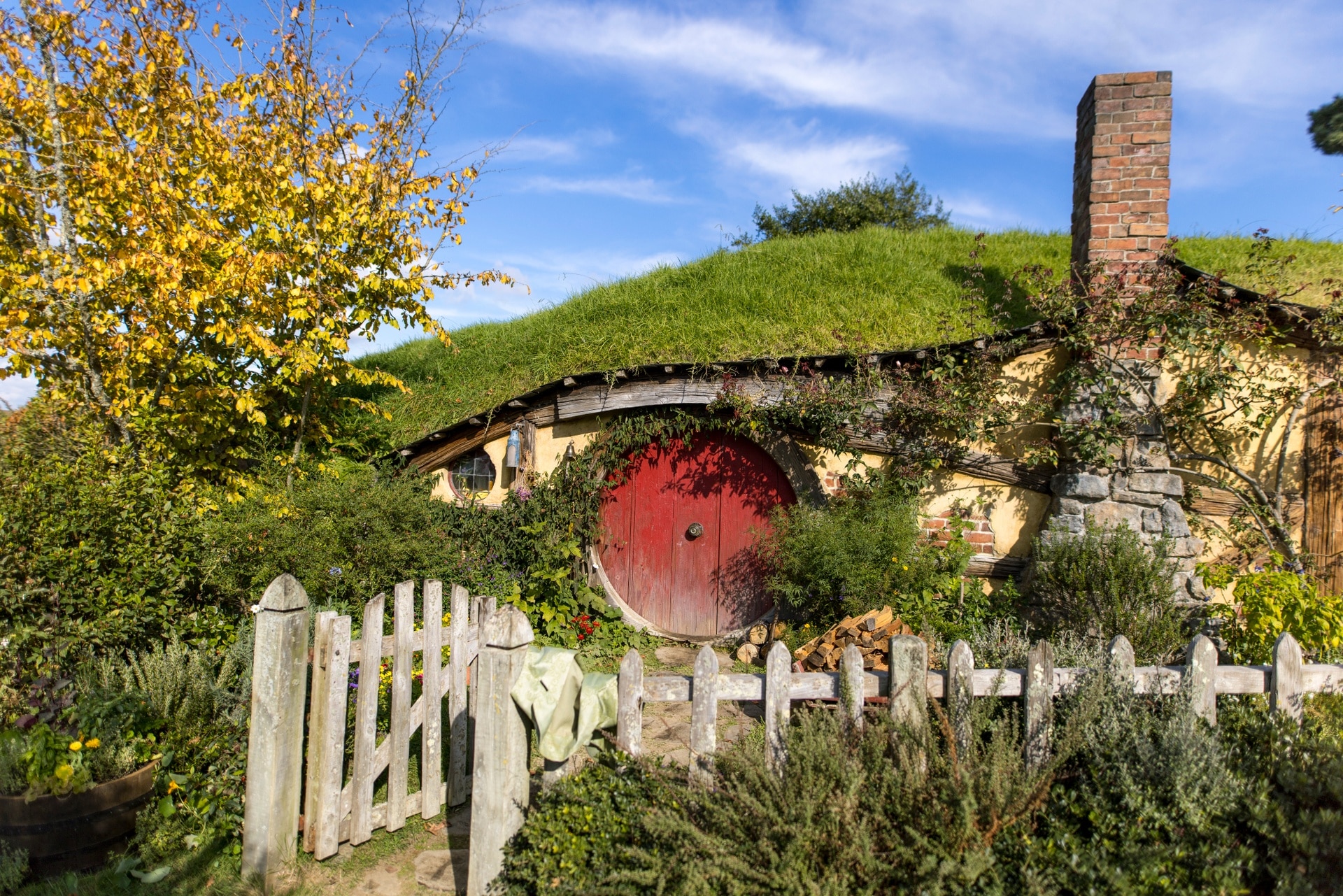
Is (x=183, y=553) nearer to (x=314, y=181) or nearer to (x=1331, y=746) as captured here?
(x=314, y=181)

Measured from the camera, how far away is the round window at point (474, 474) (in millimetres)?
8328

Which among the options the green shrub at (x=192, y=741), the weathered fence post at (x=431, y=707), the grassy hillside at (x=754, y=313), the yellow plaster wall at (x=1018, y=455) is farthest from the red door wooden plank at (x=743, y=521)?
the green shrub at (x=192, y=741)

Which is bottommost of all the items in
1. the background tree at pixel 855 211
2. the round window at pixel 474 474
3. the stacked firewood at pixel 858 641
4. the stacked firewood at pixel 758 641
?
the stacked firewood at pixel 758 641

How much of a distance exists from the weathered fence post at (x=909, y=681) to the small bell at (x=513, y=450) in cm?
535

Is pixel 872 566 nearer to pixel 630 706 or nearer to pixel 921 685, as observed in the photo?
pixel 921 685

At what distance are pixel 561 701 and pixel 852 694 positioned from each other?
1.25 meters

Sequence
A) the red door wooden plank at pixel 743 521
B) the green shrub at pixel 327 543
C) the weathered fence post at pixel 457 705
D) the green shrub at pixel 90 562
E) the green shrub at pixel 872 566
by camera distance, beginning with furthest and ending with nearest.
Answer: the red door wooden plank at pixel 743 521, the green shrub at pixel 872 566, the green shrub at pixel 327 543, the green shrub at pixel 90 562, the weathered fence post at pixel 457 705

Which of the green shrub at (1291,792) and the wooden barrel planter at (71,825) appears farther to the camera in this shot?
the wooden barrel planter at (71,825)

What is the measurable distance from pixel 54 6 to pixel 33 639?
5.66 meters

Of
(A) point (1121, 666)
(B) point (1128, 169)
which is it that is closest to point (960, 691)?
(A) point (1121, 666)

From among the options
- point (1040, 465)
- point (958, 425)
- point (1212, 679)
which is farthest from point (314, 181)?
point (1212, 679)

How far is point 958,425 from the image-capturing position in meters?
6.90

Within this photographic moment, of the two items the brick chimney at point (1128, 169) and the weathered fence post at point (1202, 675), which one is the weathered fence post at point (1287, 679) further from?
the brick chimney at point (1128, 169)

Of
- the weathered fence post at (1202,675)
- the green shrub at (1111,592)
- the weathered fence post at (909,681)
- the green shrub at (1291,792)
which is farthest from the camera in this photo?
the green shrub at (1111,592)
